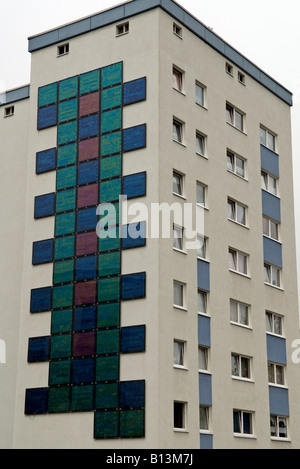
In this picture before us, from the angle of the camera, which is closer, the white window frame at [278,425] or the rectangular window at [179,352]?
the rectangular window at [179,352]

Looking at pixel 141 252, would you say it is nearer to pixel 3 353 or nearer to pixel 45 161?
pixel 45 161

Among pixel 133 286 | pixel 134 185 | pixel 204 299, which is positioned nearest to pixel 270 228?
pixel 204 299

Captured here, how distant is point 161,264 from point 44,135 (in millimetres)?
11194

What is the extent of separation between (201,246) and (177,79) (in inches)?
356

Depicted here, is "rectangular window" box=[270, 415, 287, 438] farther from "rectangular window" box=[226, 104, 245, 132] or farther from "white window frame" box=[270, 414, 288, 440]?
"rectangular window" box=[226, 104, 245, 132]

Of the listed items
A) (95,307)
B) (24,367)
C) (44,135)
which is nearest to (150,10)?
(44,135)

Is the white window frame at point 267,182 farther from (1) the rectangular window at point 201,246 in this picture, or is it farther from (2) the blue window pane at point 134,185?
(2) the blue window pane at point 134,185

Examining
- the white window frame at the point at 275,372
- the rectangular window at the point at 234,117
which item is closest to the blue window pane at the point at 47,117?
the rectangular window at the point at 234,117

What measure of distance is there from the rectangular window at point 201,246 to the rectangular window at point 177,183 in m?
2.62

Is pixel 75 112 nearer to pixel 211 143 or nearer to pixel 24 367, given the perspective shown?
pixel 211 143

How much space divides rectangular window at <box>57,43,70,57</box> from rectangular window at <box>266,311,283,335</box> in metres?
18.7

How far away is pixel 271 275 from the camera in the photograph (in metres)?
51.9

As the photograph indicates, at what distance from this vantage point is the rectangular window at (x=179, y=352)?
42809 millimetres

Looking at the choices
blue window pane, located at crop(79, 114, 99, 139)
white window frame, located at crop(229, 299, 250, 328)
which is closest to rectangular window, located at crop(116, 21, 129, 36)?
blue window pane, located at crop(79, 114, 99, 139)
